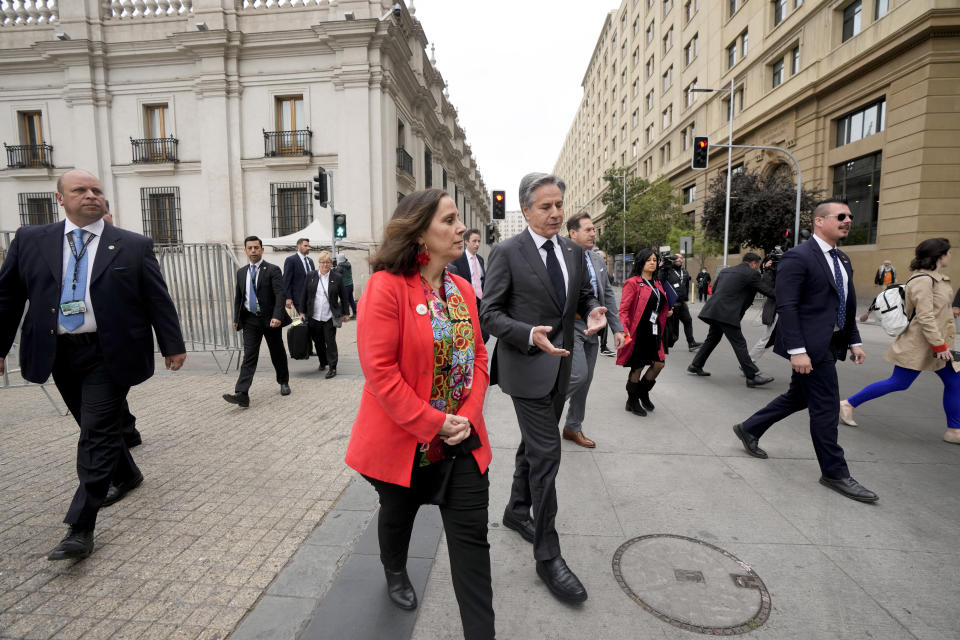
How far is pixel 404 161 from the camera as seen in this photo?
21.6 m

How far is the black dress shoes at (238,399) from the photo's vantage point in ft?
17.9

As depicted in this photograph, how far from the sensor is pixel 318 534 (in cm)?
288

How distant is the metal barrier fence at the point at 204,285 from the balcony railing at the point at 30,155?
63.4 feet

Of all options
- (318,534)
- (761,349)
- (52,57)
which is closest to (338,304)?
(318,534)

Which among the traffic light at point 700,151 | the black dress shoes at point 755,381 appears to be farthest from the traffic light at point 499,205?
the black dress shoes at point 755,381

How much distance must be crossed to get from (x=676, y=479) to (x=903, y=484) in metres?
1.66

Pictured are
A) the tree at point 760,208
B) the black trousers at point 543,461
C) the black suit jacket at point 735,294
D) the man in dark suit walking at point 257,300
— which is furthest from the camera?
the tree at point 760,208

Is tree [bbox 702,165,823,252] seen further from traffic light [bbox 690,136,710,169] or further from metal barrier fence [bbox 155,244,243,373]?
metal barrier fence [bbox 155,244,243,373]

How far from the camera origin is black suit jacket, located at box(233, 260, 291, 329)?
19.4 feet

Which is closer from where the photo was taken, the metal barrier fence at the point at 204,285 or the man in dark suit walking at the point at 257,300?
the man in dark suit walking at the point at 257,300

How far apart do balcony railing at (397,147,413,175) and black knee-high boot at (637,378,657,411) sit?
57.4ft

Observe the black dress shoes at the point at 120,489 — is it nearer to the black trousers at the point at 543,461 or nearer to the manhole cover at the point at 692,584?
the black trousers at the point at 543,461

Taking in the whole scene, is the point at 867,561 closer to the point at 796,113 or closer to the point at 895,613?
the point at 895,613

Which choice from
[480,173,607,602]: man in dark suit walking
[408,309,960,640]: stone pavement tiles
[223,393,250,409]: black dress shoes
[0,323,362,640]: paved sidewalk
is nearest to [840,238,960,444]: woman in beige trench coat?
[408,309,960,640]: stone pavement tiles
